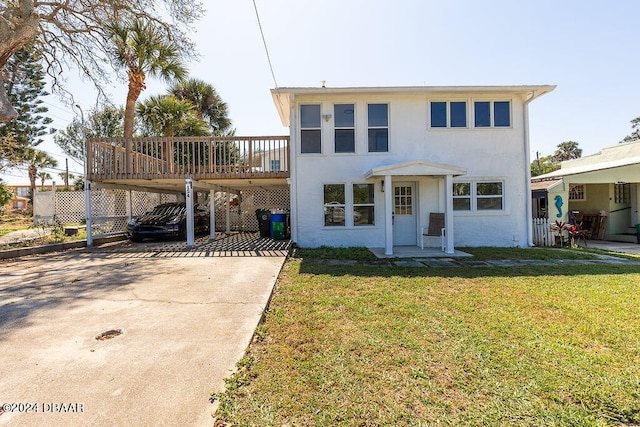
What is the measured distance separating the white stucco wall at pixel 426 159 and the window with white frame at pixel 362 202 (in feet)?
0.60

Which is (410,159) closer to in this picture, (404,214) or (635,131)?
(404,214)

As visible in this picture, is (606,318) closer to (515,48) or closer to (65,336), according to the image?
(65,336)

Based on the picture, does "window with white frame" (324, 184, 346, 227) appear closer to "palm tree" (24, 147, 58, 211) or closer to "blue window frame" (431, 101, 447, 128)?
"blue window frame" (431, 101, 447, 128)

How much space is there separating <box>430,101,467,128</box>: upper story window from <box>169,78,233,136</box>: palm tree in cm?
1252

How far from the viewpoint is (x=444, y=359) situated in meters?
2.77

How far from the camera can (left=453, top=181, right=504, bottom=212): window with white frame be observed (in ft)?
31.4

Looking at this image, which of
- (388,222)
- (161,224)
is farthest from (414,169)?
(161,224)

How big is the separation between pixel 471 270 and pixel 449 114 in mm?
5362

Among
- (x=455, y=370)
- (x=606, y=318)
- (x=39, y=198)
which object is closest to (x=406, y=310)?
(x=455, y=370)

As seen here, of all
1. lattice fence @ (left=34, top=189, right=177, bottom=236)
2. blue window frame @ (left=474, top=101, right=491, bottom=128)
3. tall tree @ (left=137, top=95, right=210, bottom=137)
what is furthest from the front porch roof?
tall tree @ (left=137, top=95, right=210, bottom=137)

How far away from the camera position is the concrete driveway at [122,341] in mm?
2107

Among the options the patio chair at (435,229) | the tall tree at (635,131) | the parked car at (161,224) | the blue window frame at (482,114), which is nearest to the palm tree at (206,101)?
the parked car at (161,224)

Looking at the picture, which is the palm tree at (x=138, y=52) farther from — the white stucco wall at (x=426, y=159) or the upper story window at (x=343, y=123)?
the upper story window at (x=343, y=123)

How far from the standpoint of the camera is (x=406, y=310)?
158 inches
